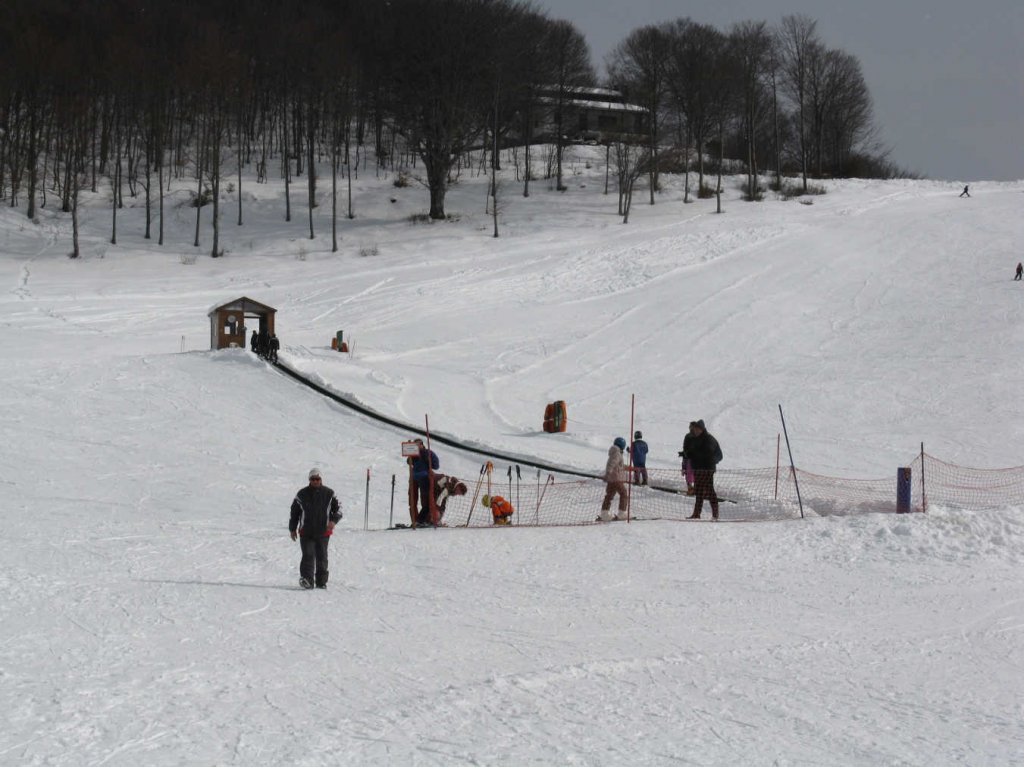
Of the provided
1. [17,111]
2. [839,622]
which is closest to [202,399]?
[839,622]

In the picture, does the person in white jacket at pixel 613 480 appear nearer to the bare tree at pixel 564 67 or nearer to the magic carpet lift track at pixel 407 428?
the magic carpet lift track at pixel 407 428

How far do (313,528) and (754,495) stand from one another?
9.27 meters

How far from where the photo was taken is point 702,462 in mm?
15938

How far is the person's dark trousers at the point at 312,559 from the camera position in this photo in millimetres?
10562

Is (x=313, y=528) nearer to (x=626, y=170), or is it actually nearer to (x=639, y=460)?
(x=639, y=460)

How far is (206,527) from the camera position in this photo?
47.7ft

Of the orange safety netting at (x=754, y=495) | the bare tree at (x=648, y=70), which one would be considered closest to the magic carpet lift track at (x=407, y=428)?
the orange safety netting at (x=754, y=495)

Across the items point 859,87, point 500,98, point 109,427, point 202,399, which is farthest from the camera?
point 859,87

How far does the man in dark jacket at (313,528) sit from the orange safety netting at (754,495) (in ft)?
18.6

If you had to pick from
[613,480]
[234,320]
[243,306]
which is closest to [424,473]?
[613,480]

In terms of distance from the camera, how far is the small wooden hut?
101 ft

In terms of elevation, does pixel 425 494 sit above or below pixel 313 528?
below

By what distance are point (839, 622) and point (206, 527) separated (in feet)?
30.2

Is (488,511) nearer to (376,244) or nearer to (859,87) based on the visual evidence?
(376,244)
